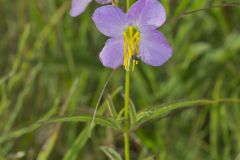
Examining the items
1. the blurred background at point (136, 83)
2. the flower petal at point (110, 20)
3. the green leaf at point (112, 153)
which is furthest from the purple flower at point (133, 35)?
the blurred background at point (136, 83)

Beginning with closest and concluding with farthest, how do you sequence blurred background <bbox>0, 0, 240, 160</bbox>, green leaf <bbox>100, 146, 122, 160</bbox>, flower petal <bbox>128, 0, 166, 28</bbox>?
flower petal <bbox>128, 0, 166, 28</bbox>
green leaf <bbox>100, 146, 122, 160</bbox>
blurred background <bbox>0, 0, 240, 160</bbox>

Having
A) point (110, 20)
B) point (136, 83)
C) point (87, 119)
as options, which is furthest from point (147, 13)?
point (136, 83)

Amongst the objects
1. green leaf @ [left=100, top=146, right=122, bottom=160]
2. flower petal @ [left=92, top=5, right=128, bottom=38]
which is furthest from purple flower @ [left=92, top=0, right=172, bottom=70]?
green leaf @ [left=100, top=146, right=122, bottom=160]

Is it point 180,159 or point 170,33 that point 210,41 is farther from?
point 180,159

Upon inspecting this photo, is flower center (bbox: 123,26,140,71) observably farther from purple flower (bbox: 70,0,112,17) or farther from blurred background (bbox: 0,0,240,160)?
blurred background (bbox: 0,0,240,160)

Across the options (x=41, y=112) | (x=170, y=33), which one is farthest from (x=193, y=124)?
(x=41, y=112)

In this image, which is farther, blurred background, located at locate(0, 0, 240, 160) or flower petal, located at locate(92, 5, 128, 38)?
blurred background, located at locate(0, 0, 240, 160)

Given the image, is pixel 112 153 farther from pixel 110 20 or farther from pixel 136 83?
pixel 136 83

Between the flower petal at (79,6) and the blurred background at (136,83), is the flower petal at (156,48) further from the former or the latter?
the blurred background at (136,83)

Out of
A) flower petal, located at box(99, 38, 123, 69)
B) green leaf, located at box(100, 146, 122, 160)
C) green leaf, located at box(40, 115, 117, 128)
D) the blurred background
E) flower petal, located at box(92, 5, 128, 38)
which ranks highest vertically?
flower petal, located at box(92, 5, 128, 38)
